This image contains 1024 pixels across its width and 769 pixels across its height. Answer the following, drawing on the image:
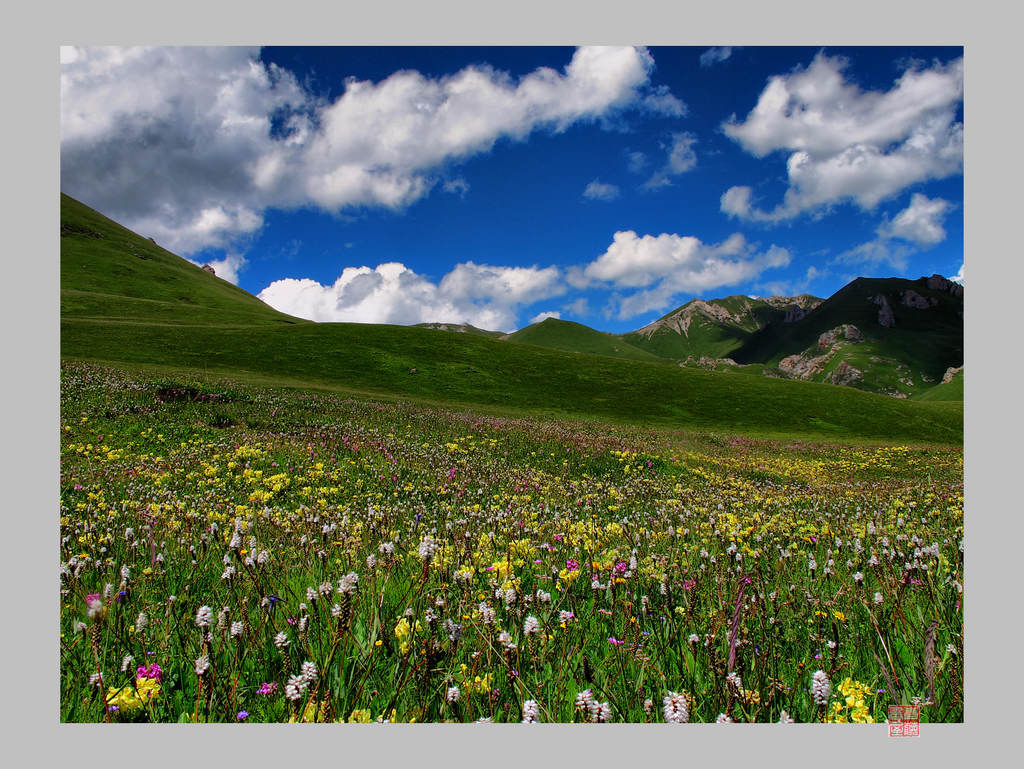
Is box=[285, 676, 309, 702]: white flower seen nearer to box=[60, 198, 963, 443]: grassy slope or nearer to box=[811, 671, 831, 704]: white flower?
box=[811, 671, 831, 704]: white flower

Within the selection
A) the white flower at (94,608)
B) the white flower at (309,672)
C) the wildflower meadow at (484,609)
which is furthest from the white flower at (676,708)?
the white flower at (94,608)

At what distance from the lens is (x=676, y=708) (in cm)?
198

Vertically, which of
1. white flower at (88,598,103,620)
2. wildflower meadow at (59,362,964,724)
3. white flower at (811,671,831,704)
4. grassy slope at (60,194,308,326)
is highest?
grassy slope at (60,194,308,326)

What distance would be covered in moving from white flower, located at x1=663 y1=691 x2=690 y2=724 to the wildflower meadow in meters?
0.01

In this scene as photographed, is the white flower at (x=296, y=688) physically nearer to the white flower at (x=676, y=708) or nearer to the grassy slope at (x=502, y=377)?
the white flower at (x=676, y=708)

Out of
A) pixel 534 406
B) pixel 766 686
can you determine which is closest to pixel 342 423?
pixel 766 686

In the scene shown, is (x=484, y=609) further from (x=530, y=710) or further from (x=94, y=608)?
(x=94, y=608)

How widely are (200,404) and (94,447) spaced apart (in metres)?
6.69

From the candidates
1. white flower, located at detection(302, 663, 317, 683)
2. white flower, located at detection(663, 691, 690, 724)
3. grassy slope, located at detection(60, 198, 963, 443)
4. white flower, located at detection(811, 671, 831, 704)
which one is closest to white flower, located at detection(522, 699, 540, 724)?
white flower, located at detection(663, 691, 690, 724)

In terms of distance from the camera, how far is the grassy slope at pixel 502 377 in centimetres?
4768

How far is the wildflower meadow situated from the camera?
7.54 feet

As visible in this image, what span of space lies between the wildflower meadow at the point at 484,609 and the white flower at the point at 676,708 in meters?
0.01

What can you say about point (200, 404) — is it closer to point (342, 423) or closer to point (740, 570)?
point (342, 423)

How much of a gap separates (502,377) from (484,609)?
54.5 metres
